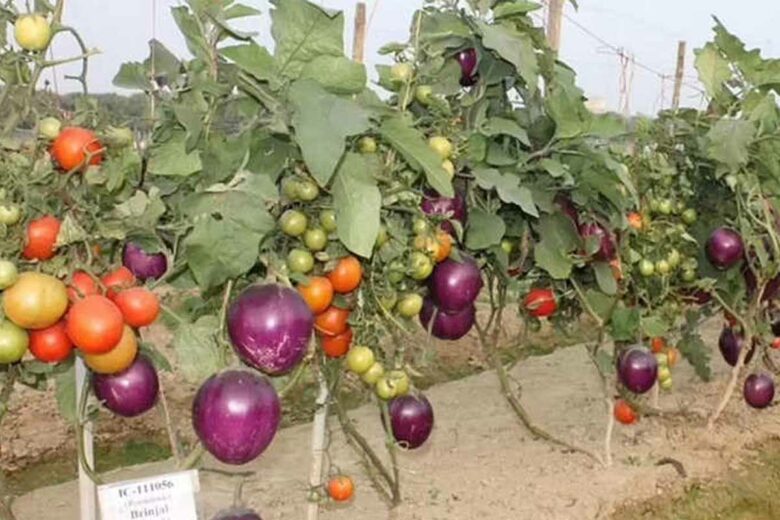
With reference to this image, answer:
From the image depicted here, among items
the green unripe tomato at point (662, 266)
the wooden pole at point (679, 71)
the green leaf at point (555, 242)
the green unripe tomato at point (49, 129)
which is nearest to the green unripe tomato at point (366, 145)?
the green unripe tomato at point (49, 129)

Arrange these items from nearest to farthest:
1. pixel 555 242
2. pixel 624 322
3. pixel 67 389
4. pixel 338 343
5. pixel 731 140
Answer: pixel 67 389 → pixel 338 343 → pixel 555 242 → pixel 731 140 → pixel 624 322

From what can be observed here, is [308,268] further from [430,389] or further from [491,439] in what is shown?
[430,389]

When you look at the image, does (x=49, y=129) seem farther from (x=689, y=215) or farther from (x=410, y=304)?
(x=689, y=215)

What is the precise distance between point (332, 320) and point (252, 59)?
42 cm

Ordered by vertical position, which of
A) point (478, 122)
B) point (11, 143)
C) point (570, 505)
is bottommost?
point (570, 505)

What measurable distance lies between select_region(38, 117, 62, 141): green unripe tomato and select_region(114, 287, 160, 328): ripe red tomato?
20 cm

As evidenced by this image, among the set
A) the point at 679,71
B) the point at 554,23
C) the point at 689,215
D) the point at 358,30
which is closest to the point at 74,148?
the point at 689,215

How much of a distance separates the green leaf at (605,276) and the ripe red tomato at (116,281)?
113 centimetres

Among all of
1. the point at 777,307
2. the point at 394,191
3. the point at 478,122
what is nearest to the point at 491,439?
the point at 777,307

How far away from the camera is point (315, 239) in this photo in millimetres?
1288

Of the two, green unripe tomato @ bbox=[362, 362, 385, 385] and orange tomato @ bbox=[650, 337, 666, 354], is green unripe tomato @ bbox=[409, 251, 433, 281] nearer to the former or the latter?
green unripe tomato @ bbox=[362, 362, 385, 385]

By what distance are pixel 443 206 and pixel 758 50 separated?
1.20 m

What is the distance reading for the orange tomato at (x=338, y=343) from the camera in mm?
1483

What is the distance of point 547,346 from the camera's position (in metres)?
5.25
